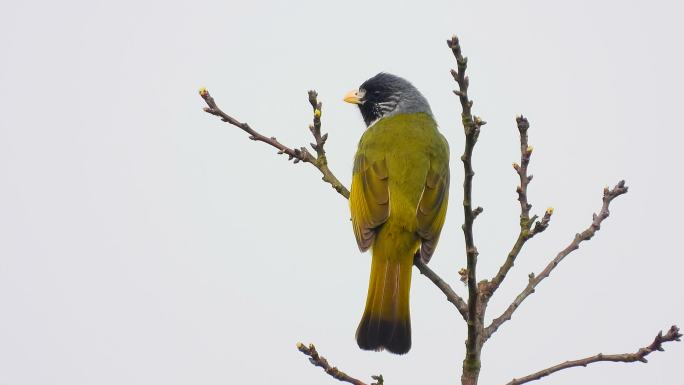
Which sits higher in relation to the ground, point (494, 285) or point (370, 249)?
point (370, 249)

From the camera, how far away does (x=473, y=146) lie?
378cm

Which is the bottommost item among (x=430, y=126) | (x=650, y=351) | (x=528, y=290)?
(x=650, y=351)

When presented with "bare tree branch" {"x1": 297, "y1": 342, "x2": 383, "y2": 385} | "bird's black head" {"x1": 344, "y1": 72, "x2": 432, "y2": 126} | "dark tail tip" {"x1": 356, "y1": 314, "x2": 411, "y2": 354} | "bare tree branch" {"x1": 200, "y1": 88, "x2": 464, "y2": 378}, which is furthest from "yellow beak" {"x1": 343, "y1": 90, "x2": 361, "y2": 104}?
"bare tree branch" {"x1": 297, "y1": 342, "x2": 383, "y2": 385}

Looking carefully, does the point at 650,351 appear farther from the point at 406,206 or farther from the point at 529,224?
the point at 406,206

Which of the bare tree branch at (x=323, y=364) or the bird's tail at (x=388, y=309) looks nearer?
the bare tree branch at (x=323, y=364)

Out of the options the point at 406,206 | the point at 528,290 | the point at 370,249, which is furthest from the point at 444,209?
the point at 528,290

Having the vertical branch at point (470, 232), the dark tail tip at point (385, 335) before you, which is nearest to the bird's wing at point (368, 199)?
the dark tail tip at point (385, 335)

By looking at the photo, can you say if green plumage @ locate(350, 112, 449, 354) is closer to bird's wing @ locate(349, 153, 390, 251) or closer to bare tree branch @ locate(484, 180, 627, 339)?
bird's wing @ locate(349, 153, 390, 251)

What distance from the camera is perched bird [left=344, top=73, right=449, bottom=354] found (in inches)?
223

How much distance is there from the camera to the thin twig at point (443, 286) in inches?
179

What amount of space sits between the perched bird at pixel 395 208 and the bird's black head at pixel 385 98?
0.33 meters

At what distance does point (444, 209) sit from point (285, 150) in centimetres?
146

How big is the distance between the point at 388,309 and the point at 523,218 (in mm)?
1561

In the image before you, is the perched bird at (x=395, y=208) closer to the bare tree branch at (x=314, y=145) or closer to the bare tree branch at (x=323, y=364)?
the bare tree branch at (x=314, y=145)
